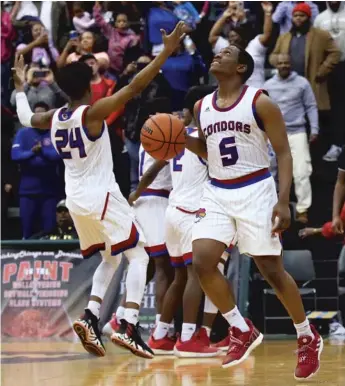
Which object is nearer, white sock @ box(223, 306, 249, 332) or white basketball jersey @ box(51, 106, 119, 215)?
white sock @ box(223, 306, 249, 332)

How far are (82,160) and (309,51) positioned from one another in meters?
5.84

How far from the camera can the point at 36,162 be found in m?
13.6

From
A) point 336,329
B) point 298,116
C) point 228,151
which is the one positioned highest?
point 228,151

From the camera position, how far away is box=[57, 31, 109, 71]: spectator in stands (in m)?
14.6

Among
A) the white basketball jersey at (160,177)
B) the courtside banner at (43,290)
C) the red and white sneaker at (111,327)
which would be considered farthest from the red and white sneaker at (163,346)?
the courtside banner at (43,290)

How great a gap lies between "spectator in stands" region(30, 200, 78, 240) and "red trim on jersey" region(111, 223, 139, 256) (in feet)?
13.7

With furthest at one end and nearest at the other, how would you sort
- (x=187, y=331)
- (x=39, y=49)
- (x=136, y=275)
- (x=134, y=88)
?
(x=39, y=49) < (x=187, y=331) < (x=136, y=275) < (x=134, y=88)

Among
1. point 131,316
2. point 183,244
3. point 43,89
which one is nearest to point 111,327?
point 183,244

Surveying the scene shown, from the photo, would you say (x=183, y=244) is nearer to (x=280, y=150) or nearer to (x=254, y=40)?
(x=280, y=150)

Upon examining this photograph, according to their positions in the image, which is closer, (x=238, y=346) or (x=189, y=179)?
(x=238, y=346)

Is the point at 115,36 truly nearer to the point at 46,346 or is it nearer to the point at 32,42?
the point at 32,42

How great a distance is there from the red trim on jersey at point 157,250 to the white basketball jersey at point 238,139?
2908 millimetres

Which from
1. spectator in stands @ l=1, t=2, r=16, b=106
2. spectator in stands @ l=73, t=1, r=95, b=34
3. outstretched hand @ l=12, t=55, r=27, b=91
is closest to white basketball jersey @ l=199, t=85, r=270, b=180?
outstretched hand @ l=12, t=55, r=27, b=91

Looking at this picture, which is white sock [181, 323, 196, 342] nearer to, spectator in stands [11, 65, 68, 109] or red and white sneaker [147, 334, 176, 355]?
red and white sneaker [147, 334, 176, 355]
